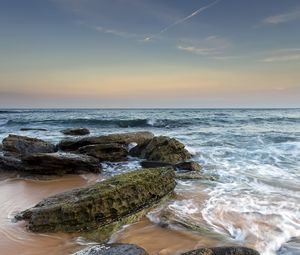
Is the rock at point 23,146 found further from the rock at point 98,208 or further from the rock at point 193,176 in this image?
the rock at point 98,208

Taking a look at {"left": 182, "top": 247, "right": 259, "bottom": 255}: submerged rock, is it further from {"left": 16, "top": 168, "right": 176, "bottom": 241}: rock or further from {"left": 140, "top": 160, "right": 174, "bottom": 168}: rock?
{"left": 140, "top": 160, "right": 174, "bottom": 168}: rock

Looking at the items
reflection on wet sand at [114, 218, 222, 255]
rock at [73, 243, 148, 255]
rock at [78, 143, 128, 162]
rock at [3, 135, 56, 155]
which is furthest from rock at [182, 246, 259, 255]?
rock at [3, 135, 56, 155]

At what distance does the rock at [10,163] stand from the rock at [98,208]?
3.40m

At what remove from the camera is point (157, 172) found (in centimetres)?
611

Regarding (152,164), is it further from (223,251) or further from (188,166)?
(223,251)

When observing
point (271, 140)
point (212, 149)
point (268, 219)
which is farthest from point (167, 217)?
point (271, 140)

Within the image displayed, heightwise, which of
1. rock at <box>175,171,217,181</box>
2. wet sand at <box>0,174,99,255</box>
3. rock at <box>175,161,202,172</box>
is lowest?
wet sand at <box>0,174,99,255</box>

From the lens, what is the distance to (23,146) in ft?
33.7

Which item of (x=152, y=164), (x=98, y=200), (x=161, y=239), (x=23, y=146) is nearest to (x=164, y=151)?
(x=152, y=164)

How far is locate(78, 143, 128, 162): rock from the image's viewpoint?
9625mm

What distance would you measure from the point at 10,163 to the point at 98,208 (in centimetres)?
448

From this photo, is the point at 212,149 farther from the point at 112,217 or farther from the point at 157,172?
the point at 112,217

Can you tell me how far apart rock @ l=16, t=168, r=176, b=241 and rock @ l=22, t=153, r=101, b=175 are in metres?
2.77

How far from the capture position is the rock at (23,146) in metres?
10.1
